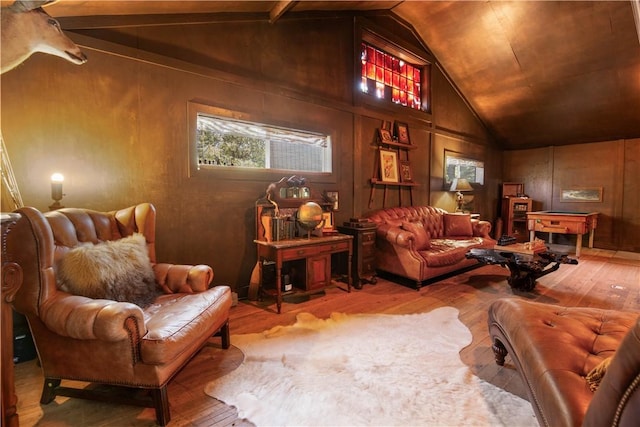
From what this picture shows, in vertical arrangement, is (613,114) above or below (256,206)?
above

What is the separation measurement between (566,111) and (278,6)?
20.0 feet

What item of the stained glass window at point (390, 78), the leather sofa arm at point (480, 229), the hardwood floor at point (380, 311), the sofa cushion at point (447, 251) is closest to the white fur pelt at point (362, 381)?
the hardwood floor at point (380, 311)

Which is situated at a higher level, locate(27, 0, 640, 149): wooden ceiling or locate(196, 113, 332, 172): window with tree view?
locate(27, 0, 640, 149): wooden ceiling

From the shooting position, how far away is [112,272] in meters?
1.84

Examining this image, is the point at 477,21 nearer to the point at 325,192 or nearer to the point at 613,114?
the point at 613,114

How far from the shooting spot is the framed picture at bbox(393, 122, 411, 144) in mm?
5031

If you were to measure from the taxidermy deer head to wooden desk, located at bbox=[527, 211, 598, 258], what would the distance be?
771 cm

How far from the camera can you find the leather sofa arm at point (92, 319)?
1.46 metres

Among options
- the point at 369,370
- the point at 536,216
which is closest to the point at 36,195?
the point at 369,370

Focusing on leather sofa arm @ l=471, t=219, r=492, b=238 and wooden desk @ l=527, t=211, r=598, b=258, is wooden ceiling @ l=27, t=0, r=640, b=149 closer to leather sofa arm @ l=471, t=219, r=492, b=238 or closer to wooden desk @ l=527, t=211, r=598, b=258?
wooden desk @ l=527, t=211, r=598, b=258

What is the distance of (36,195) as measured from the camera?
2.26 m

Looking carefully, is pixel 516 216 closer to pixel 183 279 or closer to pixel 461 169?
pixel 461 169

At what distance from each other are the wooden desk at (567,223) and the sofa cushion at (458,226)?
89.3 inches

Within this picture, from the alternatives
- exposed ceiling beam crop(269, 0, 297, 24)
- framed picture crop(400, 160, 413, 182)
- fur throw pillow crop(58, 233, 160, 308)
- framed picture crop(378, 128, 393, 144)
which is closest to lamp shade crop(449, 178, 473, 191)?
framed picture crop(400, 160, 413, 182)
